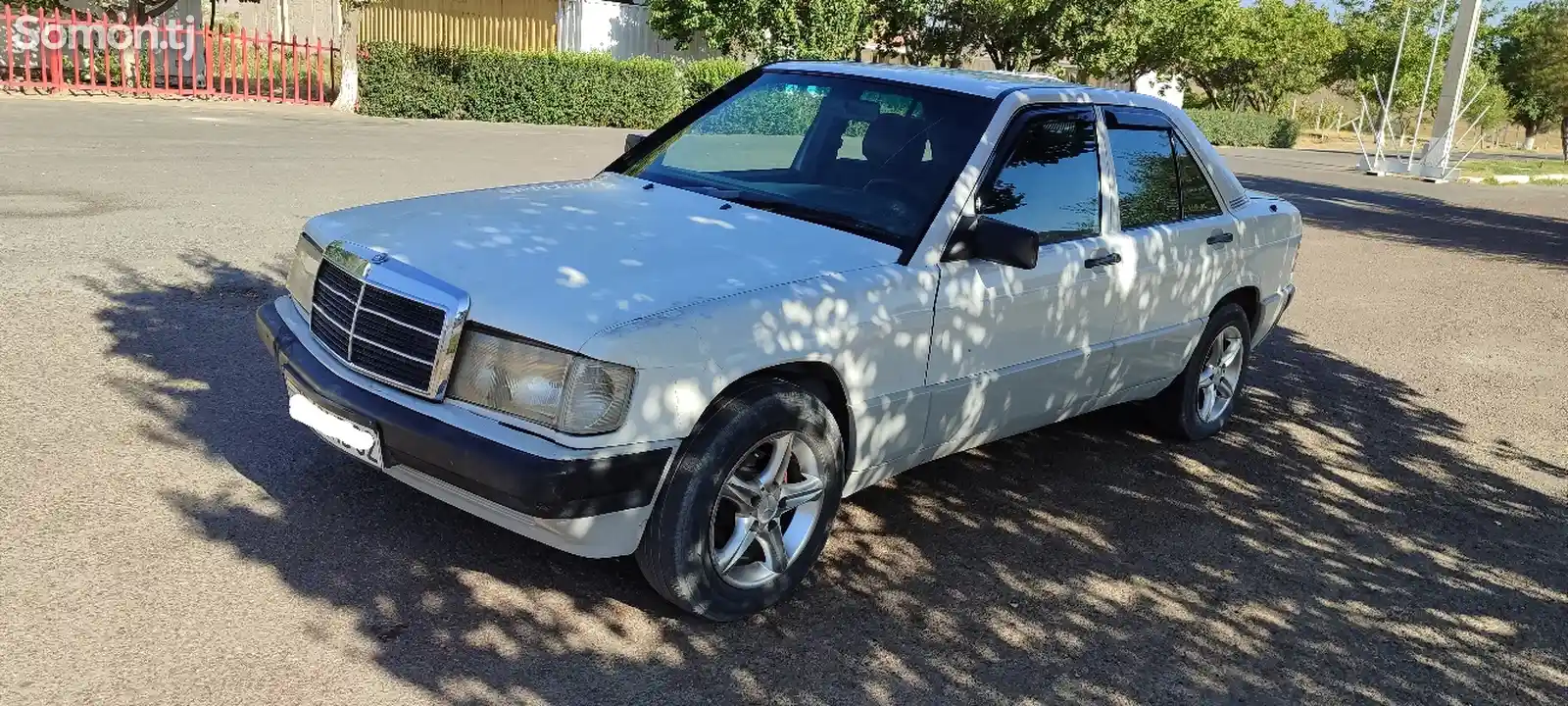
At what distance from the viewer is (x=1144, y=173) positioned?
5461 mm

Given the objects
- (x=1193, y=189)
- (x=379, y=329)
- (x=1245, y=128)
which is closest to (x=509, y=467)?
(x=379, y=329)

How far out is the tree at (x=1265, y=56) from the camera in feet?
155

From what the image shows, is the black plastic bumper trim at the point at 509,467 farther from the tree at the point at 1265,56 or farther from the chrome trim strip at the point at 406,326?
the tree at the point at 1265,56

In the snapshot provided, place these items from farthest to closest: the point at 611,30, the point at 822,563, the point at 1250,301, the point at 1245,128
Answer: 1. the point at 1245,128
2. the point at 611,30
3. the point at 1250,301
4. the point at 822,563

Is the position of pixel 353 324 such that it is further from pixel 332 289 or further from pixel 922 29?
pixel 922 29

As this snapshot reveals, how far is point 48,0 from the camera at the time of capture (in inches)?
950

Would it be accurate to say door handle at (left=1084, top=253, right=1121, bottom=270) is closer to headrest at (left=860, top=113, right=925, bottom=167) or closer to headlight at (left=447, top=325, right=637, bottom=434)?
headrest at (left=860, top=113, right=925, bottom=167)

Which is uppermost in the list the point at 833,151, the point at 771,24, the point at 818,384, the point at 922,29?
the point at 922,29

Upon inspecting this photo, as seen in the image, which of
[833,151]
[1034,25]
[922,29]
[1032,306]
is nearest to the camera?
[1032,306]

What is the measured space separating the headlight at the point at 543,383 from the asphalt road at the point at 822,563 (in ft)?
2.36

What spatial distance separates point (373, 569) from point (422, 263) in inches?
39.8

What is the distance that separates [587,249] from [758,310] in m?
0.64

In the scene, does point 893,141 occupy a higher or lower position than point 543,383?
higher

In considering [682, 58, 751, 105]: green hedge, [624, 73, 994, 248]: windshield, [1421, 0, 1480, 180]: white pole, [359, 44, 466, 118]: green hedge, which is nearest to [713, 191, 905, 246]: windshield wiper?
[624, 73, 994, 248]: windshield
